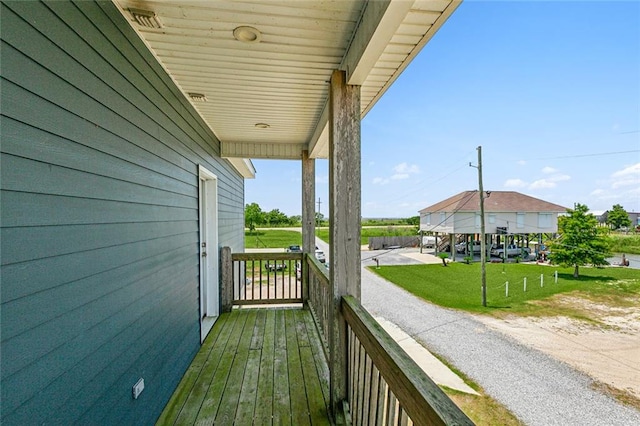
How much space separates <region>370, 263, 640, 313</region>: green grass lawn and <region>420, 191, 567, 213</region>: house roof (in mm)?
4586

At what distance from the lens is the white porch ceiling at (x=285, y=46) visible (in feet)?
4.67

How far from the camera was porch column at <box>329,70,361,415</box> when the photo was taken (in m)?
1.92

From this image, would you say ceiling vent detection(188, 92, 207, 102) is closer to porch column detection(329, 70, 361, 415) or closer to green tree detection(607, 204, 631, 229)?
porch column detection(329, 70, 361, 415)

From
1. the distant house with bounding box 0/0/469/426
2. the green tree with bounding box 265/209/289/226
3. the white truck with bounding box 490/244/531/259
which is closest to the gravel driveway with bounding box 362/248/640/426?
the distant house with bounding box 0/0/469/426

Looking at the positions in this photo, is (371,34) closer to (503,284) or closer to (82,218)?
(82,218)

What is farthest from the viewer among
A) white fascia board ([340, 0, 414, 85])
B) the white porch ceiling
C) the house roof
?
the house roof

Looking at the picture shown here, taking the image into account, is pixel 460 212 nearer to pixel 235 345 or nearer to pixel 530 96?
pixel 530 96

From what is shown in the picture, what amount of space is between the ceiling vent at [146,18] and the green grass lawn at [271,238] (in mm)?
15458

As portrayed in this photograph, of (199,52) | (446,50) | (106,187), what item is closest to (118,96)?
(106,187)

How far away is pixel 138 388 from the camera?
1693 mm

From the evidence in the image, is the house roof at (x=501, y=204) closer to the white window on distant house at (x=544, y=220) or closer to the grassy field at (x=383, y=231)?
the white window on distant house at (x=544, y=220)

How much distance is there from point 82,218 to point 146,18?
1183 mm

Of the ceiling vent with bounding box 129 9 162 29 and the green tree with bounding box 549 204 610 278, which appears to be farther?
the green tree with bounding box 549 204 610 278

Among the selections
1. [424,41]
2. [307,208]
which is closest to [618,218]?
[307,208]
